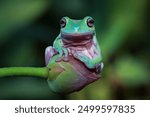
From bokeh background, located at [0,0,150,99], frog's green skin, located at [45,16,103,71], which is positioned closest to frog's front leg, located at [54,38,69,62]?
frog's green skin, located at [45,16,103,71]

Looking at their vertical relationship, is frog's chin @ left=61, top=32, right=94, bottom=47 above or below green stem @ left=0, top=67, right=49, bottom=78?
above

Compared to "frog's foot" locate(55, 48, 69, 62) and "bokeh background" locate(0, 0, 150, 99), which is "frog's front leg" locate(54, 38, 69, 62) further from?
"bokeh background" locate(0, 0, 150, 99)

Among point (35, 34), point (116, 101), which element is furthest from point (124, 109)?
point (35, 34)

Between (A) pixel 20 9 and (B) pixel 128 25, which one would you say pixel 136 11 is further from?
(A) pixel 20 9

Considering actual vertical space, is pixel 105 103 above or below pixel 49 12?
below

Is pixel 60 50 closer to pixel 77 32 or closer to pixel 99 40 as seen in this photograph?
pixel 77 32

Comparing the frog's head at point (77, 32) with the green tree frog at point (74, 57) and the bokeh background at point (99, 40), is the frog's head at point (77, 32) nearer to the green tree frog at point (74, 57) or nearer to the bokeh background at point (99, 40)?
the green tree frog at point (74, 57)
